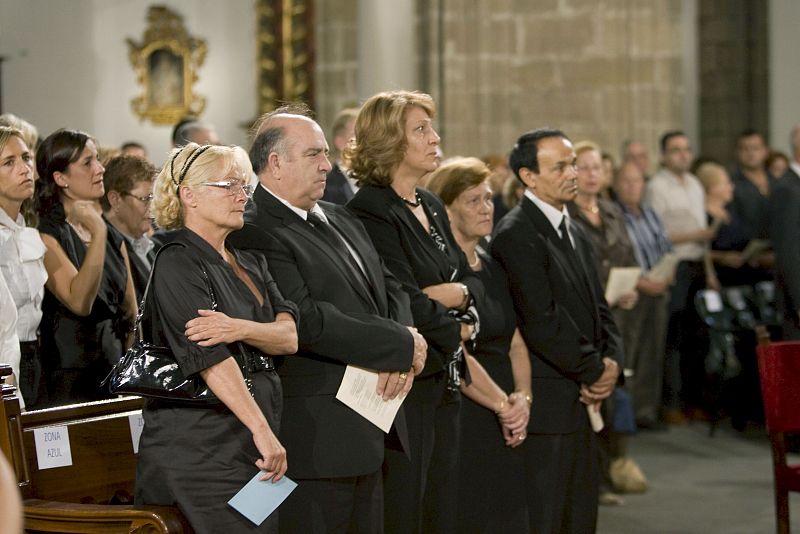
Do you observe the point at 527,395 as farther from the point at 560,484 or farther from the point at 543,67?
the point at 543,67

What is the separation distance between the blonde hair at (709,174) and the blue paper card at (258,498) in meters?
6.52

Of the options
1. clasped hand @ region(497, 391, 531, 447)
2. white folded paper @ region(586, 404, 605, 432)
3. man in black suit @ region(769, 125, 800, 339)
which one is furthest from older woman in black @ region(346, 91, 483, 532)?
man in black suit @ region(769, 125, 800, 339)

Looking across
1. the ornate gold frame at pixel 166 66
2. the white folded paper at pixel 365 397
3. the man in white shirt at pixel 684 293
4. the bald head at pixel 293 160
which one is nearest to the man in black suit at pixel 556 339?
the white folded paper at pixel 365 397

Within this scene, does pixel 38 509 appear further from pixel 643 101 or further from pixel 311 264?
pixel 643 101

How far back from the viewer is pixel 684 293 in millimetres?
8570

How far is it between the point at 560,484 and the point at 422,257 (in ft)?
3.44

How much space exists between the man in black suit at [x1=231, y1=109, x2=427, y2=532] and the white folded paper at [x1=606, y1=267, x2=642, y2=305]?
291cm

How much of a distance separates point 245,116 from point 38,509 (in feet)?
27.0

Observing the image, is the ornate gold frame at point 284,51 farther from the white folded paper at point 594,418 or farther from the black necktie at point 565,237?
the white folded paper at point 594,418

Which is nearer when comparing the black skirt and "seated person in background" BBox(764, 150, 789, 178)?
the black skirt

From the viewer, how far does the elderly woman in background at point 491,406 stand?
443cm

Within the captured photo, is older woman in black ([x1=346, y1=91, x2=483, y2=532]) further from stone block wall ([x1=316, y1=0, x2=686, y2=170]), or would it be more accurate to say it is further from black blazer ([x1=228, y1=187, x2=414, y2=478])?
stone block wall ([x1=316, y1=0, x2=686, y2=170])

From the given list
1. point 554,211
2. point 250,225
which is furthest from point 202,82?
point 250,225

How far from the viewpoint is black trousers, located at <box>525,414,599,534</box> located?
454 cm
